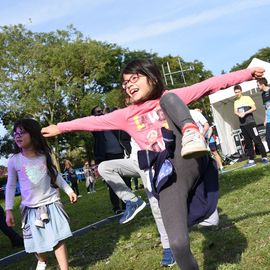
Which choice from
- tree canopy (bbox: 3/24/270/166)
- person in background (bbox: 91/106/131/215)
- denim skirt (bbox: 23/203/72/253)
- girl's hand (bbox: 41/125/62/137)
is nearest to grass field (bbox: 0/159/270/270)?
denim skirt (bbox: 23/203/72/253)

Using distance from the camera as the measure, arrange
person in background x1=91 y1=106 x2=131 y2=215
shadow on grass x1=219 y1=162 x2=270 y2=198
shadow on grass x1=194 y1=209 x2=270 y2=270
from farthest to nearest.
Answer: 1. shadow on grass x1=219 y1=162 x2=270 y2=198
2. person in background x1=91 y1=106 x2=131 y2=215
3. shadow on grass x1=194 y1=209 x2=270 y2=270

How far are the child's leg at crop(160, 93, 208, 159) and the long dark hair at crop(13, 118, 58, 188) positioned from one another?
184 cm

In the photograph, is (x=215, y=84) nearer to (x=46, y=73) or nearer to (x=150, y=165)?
(x=150, y=165)

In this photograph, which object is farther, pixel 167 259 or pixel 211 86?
pixel 167 259

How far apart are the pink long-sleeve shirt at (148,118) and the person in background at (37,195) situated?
1080 mm

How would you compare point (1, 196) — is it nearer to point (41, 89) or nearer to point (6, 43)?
point (41, 89)

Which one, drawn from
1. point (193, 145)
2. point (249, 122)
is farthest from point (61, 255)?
point (249, 122)

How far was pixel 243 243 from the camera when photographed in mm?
4711

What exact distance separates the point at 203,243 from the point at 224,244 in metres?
0.27

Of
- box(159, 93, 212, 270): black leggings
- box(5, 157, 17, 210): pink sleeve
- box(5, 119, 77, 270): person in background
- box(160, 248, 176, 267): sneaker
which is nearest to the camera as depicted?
box(159, 93, 212, 270): black leggings

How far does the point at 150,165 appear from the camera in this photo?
3.47 metres

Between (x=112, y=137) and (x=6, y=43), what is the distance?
97.8ft

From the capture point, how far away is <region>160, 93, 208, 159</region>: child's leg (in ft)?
9.39

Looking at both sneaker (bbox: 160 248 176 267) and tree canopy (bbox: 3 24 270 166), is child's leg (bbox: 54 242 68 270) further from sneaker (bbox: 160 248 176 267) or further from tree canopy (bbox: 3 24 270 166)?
tree canopy (bbox: 3 24 270 166)
